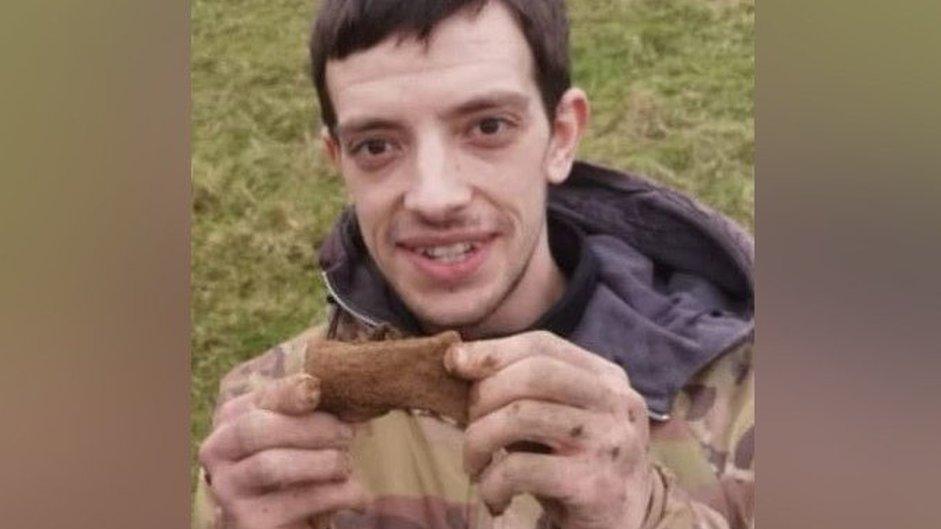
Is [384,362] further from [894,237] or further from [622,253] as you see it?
[894,237]

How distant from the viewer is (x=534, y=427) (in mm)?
2111

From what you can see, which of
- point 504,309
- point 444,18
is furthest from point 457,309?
point 444,18

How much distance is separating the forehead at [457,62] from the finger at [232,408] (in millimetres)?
630

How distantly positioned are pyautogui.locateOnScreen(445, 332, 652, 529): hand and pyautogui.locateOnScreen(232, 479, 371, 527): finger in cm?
24

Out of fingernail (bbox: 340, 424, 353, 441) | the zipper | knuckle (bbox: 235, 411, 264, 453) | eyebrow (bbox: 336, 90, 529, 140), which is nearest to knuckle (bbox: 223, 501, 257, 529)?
knuckle (bbox: 235, 411, 264, 453)

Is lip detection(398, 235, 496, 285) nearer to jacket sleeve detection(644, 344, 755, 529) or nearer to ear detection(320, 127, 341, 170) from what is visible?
ear detection(320, 127, 341, 170)

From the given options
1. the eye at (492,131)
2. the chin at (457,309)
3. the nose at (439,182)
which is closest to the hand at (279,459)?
the chin at (457,309)

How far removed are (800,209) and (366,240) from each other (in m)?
0.79

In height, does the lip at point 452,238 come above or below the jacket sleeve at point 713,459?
above

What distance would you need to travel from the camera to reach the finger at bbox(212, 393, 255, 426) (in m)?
2.28

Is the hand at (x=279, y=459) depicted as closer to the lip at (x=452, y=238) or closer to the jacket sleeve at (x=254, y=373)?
the jacket sleeve at (x=254, y=373)

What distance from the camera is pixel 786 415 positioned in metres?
2.10

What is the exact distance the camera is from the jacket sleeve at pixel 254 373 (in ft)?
7.50

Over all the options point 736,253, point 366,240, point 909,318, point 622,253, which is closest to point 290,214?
point 366,240
